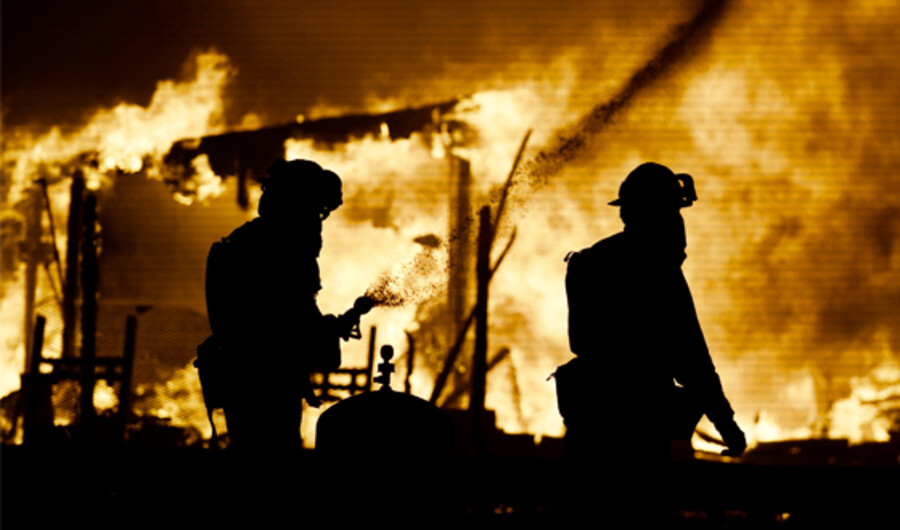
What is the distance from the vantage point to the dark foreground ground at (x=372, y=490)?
390cm

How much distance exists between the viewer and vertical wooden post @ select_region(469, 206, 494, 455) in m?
11.8

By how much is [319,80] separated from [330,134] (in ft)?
4.09

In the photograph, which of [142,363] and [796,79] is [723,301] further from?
[142,363]

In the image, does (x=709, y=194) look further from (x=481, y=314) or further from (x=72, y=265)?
(x=72, y=265)

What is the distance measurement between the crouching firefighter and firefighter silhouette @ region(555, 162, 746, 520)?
1.02 meters

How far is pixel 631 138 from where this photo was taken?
16016 mm

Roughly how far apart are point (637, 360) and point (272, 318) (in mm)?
1514

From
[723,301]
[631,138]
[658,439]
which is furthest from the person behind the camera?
[723,301]

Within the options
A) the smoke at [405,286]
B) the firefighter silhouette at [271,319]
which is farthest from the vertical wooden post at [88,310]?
the firefighter silhouette at [271,319]

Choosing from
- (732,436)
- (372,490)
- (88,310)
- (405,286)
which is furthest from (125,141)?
(732,436)

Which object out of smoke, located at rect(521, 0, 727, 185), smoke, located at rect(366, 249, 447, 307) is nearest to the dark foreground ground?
smoke, located at rect(366, 249, 447, 307)

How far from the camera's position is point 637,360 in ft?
11.2

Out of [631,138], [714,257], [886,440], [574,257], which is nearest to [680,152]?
[631,138]

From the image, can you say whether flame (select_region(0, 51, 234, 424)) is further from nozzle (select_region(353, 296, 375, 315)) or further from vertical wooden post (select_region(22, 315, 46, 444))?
nozzle (select_region(353, 296, 375, 315))
